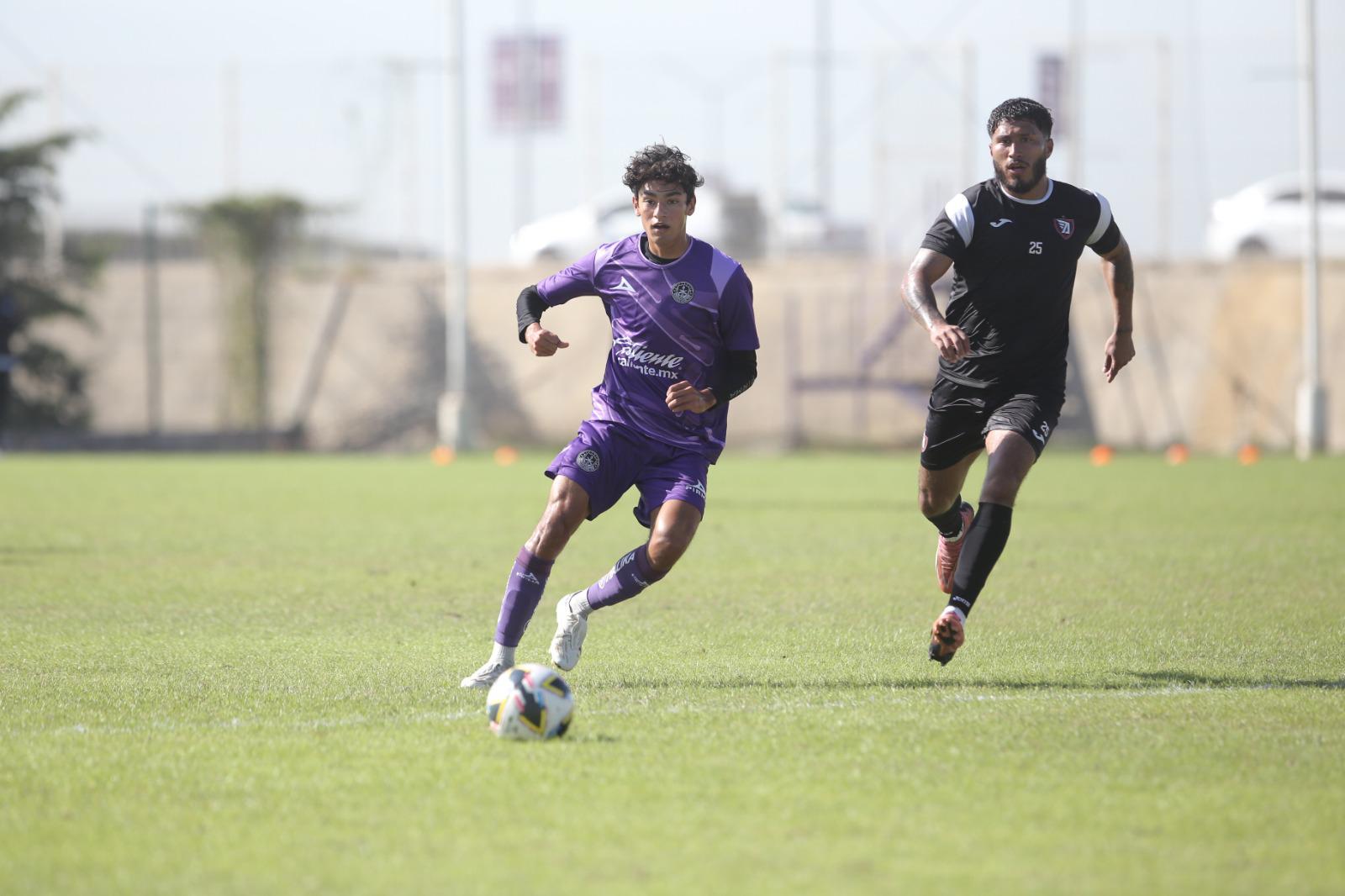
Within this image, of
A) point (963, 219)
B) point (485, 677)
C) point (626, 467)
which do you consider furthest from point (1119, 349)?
point (485, 677)

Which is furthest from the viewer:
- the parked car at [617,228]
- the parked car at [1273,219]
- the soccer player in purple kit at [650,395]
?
the parked car at [617,228]

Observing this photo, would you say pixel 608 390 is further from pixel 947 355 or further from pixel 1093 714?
pixel 1093 714

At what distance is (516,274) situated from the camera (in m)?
30.7

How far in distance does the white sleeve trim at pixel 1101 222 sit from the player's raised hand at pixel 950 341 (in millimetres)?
965

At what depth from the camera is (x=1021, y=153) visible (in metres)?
6.92

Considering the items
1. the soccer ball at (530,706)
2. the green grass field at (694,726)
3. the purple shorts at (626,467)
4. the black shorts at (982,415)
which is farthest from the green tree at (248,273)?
the soccer ball at (530,706)

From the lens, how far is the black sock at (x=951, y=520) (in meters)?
7.96

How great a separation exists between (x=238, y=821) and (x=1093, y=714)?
9.69 feet

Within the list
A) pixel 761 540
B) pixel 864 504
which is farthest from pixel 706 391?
pixel 864 504

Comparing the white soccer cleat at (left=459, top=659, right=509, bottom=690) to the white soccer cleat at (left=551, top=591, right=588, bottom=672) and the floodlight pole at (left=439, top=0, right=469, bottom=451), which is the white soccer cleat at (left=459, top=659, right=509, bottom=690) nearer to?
the white soccer cleat at (left=551, top=591, right=588, bottom=672)

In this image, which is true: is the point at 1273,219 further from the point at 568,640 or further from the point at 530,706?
the point at 530,706

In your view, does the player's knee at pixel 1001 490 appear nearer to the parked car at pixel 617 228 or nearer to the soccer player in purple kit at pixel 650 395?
the soccer player in purple kit at pixel 650 395

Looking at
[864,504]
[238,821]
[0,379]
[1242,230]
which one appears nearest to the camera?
[238,821]

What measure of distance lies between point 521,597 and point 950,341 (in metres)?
1.98
